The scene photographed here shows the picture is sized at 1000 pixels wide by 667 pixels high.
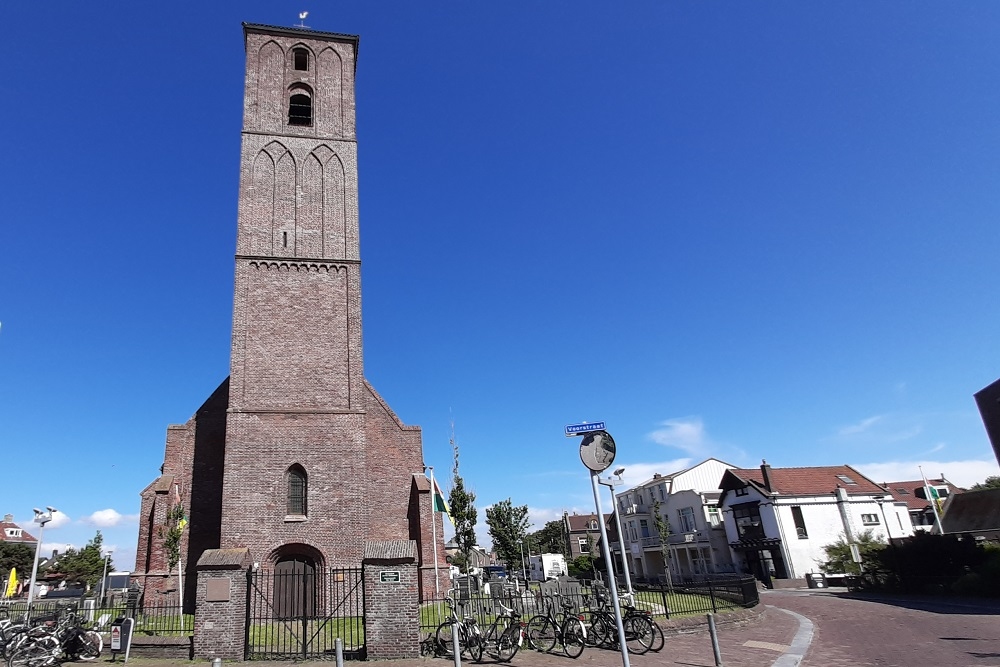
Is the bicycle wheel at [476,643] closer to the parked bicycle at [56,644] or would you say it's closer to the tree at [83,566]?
the parked bicycle at [56,644]

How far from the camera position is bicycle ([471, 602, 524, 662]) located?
12.8 metres

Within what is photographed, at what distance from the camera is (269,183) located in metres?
25.2

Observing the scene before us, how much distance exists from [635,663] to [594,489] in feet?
18.3

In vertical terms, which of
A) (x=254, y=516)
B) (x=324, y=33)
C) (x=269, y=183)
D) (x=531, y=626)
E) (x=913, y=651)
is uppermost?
(x=324, y=33)

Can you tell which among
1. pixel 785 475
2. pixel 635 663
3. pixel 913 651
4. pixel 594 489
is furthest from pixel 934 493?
pixel 594 489

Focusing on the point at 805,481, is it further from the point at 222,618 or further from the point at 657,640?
the point at 222,618

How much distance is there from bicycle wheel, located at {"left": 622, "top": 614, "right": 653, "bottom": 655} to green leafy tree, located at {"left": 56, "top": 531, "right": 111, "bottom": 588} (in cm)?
6826

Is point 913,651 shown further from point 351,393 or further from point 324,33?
point 324,33

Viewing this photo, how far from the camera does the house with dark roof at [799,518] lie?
41.3 metres

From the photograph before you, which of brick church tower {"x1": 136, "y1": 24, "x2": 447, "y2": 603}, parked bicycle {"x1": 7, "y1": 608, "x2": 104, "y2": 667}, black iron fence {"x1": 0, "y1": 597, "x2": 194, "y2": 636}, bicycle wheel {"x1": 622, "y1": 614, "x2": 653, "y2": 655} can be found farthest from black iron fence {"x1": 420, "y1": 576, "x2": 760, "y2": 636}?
parked bicycle {"x1": 7, "y1": 608, "x2": 104, "y2": 667}

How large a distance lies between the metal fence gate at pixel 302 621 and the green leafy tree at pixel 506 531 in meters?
16.3

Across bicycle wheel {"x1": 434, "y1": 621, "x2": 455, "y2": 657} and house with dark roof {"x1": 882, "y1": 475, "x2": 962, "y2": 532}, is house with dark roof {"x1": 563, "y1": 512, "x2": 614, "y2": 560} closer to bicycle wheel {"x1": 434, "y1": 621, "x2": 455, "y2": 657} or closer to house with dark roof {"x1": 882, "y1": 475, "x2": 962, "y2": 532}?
house with dark roof {"x1": 882, "y1": 475, "x2": 962, "y2": 532}

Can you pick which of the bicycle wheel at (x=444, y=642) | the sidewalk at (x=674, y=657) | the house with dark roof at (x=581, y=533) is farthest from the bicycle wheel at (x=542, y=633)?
the house with dark roof at (x=581, y=533)

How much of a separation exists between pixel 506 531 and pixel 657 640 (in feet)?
72.6
